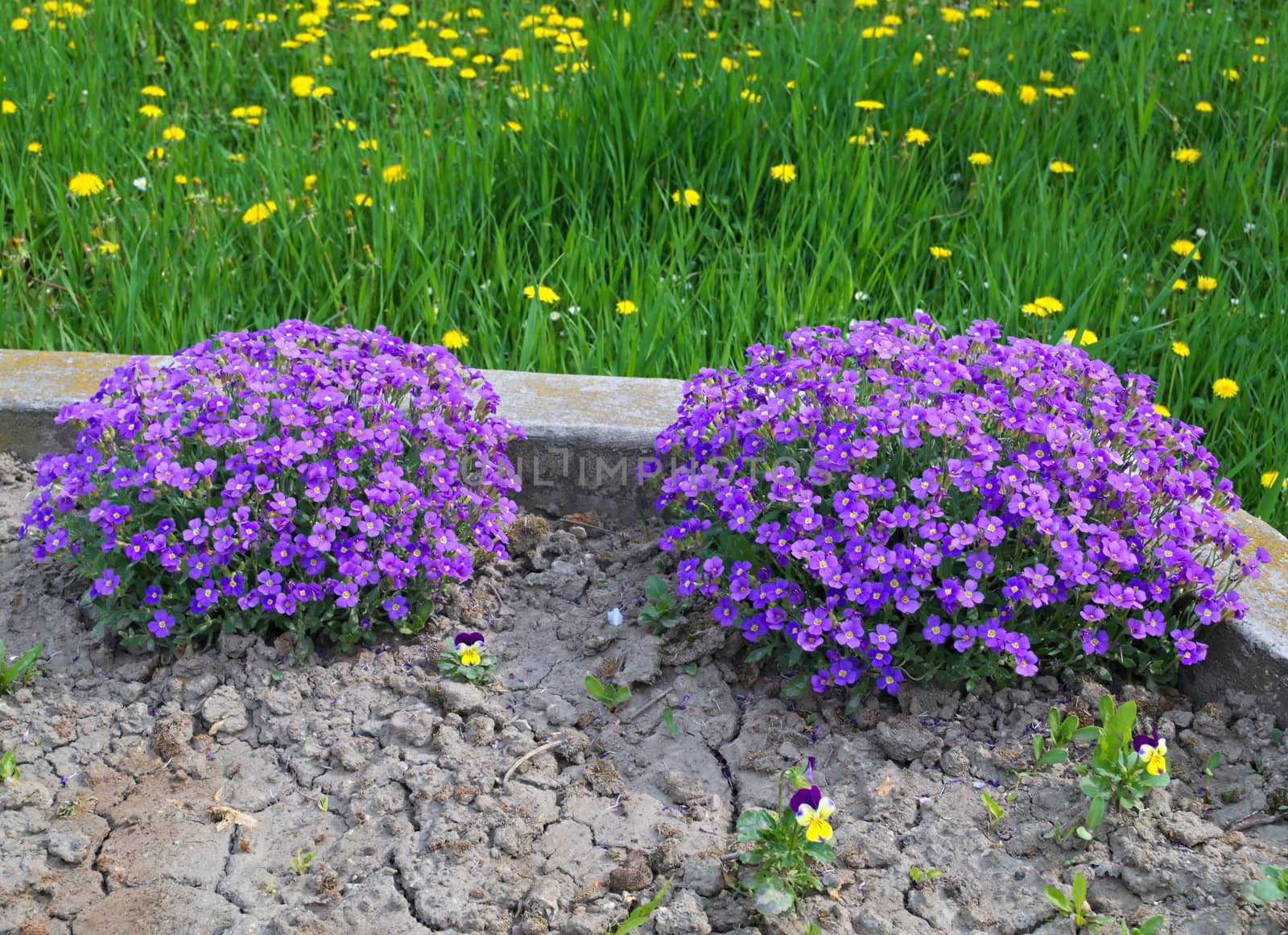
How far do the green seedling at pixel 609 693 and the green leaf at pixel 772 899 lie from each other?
533 millimetres

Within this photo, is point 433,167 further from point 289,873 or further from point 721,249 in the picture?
point 289,873

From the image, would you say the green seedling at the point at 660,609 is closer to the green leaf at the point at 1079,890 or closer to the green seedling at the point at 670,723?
the green seedling at the point at 670,723

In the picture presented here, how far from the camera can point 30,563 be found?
2.51m

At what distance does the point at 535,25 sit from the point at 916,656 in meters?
3.39

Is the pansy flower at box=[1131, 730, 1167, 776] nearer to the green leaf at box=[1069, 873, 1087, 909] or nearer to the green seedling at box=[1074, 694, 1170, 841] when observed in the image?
the green seedling at box=[1074, 694, 1170, 841]

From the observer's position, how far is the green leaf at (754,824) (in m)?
1.75

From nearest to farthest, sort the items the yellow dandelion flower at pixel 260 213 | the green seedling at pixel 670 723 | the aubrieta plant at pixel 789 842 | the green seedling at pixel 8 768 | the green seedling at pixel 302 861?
the aubrieta plant at pixel 789 842
the green seedling at pixel 302 861
the green seedling at pixel 8 768
the green seedling at pixel 670 723
the yellow dandelion flower at pixel 260 213

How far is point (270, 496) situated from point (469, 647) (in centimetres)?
47

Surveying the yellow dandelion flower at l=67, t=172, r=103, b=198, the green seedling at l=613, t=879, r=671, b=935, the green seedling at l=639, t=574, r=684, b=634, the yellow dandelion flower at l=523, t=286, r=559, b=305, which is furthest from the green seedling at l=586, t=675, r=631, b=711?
the yellow dandelion flower at l=67, t=172, r=103, b=198

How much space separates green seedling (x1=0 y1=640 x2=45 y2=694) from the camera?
216cm

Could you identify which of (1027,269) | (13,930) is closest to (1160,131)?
(1027,269)

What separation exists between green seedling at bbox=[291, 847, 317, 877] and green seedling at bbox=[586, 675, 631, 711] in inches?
21.6

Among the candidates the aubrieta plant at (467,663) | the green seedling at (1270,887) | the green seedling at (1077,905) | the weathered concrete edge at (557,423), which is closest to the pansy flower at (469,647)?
the aubrieta plant at (467,663)

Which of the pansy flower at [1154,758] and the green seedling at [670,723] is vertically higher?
the pansy flower at [1154,758]
